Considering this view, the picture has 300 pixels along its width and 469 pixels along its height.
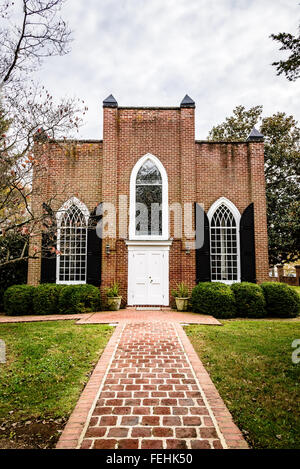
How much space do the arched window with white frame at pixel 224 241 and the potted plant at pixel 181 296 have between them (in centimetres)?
164

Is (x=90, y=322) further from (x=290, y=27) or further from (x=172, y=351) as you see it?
(x=290, y=27)

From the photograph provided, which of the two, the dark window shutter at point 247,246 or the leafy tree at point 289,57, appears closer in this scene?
the leafy tree at point 289,57

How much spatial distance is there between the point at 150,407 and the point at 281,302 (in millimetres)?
7889

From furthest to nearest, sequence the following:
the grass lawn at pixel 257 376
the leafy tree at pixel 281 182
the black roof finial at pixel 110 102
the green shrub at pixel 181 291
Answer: the leafy tree at pixel 281 182, the black roof finial at pixel 110 102, the green shrub at pixel 181 291, the grass lawn at pixel 257 376

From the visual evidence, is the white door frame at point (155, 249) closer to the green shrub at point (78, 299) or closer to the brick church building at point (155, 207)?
the brick church building at point (155, 207)

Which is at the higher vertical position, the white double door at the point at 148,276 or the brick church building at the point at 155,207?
the brick church building at the point at 155,207

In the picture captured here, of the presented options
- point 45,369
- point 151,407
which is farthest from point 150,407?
point 45,369

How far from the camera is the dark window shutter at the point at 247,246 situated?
11023 mm

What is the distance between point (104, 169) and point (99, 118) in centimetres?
251

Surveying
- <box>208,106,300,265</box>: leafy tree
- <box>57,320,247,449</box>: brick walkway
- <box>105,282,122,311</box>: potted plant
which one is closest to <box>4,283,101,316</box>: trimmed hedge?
<box>105,282,122,311</box>: potted plant

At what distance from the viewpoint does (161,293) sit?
10875 millimetres

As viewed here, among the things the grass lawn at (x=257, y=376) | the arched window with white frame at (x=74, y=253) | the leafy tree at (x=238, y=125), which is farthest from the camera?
the leafy tree at (x=238, y=125)

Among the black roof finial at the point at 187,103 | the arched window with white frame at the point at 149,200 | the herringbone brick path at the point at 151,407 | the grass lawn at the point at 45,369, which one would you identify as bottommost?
the grass lawn at the point at 45,369

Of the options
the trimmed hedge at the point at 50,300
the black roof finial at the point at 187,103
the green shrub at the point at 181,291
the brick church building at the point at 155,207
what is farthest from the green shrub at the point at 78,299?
the black roof finial at the point at 187,103
